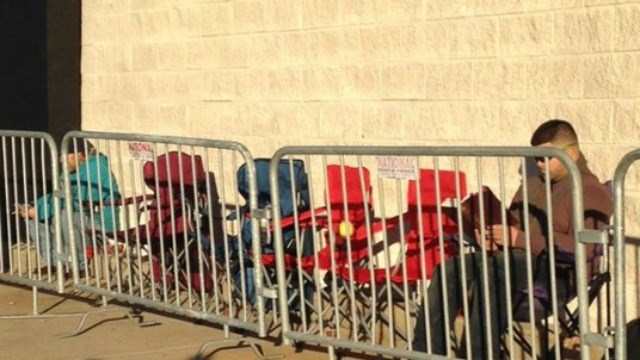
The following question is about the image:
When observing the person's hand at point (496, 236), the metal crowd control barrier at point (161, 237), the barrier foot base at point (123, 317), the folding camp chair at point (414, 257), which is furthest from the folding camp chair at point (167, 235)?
the person's hand at point (496, 236)

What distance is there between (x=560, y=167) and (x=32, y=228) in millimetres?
4525

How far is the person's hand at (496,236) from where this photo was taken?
707 cm

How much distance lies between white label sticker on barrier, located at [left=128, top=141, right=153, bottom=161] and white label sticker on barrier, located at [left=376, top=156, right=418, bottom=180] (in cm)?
222

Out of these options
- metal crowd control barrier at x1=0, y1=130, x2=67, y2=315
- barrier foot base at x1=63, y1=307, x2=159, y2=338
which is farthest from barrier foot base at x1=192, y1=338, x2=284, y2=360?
metal crowd control barrier at x1=0, y1=130, x2=67, y2=315

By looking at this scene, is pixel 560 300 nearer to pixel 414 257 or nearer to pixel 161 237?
pixel 414 257

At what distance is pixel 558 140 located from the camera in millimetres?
7387

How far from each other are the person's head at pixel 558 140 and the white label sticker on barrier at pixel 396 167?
2.32ft

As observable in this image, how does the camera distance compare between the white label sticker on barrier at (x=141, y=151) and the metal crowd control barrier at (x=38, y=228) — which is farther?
the metal crowd control barrier at (x=38, y=228)

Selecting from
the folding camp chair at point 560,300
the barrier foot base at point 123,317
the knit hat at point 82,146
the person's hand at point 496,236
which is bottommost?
the barrier foot base at point 123,317

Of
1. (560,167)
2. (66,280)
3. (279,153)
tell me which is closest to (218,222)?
(66,280)

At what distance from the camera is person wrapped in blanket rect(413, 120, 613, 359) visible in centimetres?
694

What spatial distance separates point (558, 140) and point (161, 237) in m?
2.92

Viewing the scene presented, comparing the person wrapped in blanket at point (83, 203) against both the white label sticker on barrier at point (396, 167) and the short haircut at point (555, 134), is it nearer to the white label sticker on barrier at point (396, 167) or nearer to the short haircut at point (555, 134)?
the white label sticker on barrier at point (396, 167)

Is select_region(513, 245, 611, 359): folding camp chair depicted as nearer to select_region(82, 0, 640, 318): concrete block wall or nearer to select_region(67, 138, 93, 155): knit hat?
select_region(82, 0, 640, 318): concrete block wall
